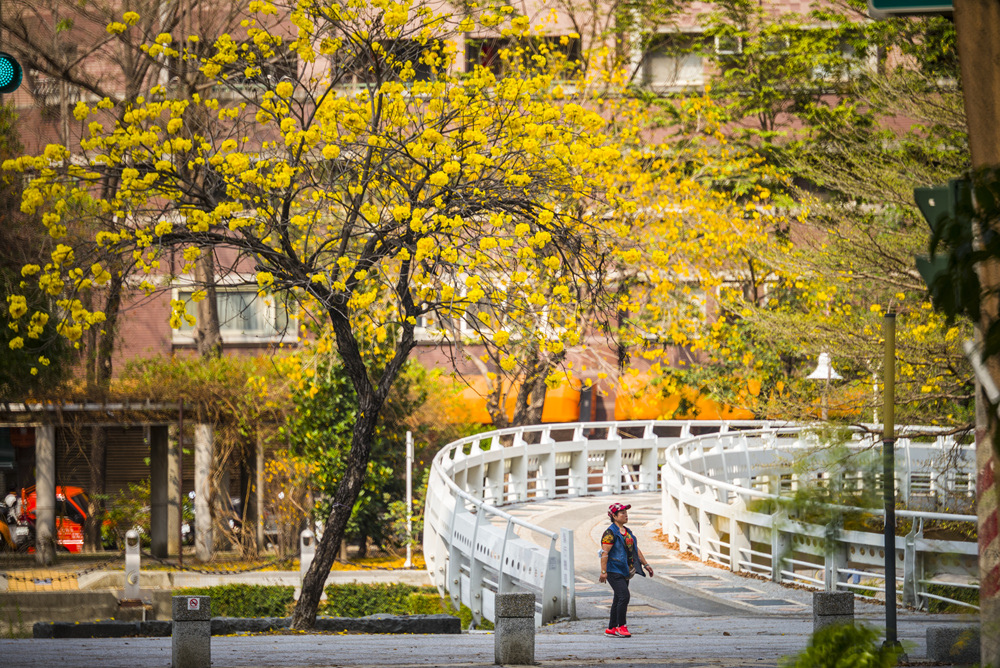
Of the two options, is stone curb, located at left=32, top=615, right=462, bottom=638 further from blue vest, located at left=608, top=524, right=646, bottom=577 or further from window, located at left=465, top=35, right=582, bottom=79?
window, located at left=465, top=35, right=582, bottom=79

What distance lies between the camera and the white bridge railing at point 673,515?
618cm

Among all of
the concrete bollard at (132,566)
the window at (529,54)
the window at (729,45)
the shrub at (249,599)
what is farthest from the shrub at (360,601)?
the window at (729,45)

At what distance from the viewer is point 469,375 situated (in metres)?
32.0

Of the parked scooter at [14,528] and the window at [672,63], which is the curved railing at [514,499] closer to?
the parked scooter at [14,528]

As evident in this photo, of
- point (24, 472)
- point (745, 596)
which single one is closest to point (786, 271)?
point (745, 596)

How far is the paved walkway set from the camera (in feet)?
32.2

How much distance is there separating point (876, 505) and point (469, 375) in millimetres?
28021

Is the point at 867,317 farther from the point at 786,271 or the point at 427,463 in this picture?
the point at 427,463

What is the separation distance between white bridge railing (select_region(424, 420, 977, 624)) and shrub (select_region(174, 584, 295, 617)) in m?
2.78

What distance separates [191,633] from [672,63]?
29.2 meters

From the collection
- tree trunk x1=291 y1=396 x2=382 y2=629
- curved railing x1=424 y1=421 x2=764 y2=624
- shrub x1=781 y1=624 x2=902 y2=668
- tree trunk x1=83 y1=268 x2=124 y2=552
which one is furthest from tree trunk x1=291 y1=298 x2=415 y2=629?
tree trunk x1=83 y1=268 x2=124 y2=552

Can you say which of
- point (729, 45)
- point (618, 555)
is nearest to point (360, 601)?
point (618, 555)

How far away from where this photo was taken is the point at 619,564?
1288cm

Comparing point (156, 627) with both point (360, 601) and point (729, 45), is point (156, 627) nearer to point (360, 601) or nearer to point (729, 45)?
point (360, 601)
